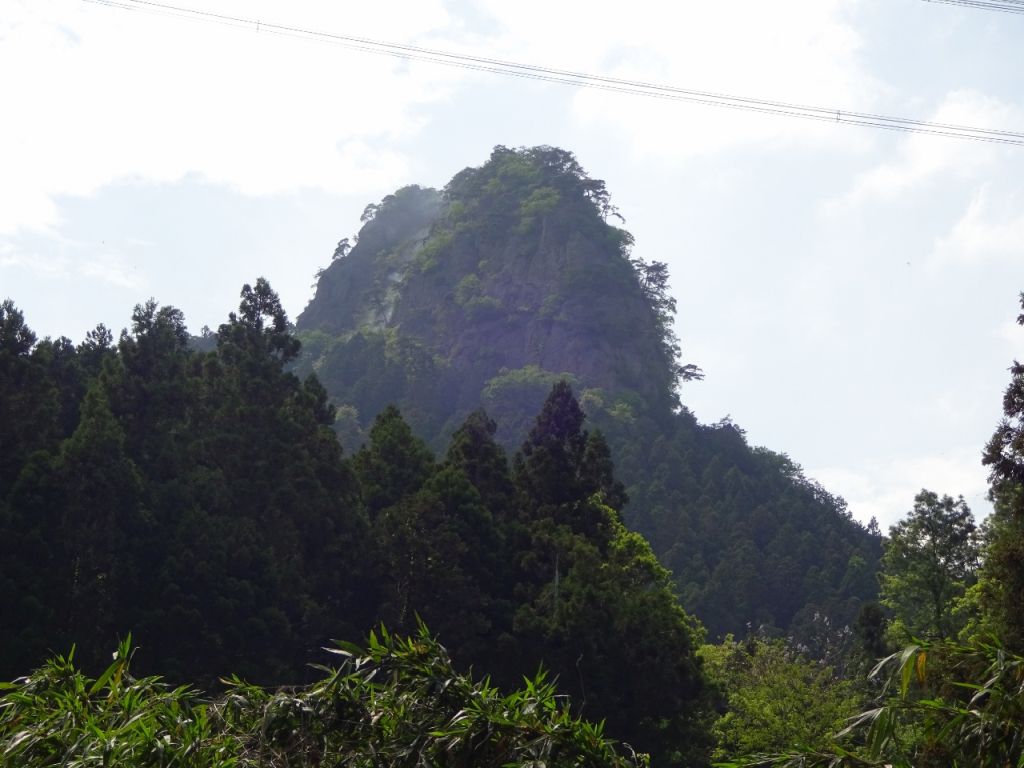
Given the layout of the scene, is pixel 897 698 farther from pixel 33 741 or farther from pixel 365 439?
pixel 365 439

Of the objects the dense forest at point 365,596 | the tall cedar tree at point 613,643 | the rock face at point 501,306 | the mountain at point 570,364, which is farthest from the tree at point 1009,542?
the rock face at point 501,306

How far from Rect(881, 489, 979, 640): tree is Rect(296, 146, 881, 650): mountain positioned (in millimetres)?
27603

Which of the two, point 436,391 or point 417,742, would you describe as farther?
point 436,391

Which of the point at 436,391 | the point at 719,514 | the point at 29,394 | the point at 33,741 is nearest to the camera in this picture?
the point at 33,741

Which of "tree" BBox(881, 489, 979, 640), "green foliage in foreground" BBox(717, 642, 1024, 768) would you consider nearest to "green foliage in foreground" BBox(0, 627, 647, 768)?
"green foliage in foreground" BBox(717, 642, 1024, 768)

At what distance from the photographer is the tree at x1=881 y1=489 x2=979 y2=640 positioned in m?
38.2

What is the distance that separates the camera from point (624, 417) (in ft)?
319

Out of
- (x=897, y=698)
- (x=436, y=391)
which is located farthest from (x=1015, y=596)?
(x=436, y=391)

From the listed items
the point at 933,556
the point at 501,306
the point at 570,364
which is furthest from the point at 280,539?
the point at 501,306

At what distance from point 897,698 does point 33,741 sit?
6.41 meters

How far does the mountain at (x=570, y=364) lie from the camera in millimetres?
75500

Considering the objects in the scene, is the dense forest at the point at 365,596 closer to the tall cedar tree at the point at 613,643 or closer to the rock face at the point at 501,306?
the tall cedar tree at the point at 613,643

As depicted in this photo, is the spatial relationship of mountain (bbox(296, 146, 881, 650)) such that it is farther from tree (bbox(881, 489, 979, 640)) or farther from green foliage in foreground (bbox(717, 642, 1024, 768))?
green foliage in foreground (bbox(717, 642, 1024, 768))

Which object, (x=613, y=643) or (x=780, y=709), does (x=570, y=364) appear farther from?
(x=613, y=643)
